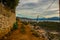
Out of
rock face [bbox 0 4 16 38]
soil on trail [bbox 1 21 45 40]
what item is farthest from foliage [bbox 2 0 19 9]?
soil on trail [bbox 1 21 45 40]

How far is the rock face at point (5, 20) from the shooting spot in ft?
38.3

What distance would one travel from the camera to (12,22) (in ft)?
42.3

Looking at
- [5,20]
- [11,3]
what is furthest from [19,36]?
[11,3]

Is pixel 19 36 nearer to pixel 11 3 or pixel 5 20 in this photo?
pixel 5 20

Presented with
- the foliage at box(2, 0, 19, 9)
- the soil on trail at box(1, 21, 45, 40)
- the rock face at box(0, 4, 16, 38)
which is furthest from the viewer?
the foliage at box(2, 0, 19, 9)

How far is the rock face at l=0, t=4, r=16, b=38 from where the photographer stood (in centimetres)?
1168

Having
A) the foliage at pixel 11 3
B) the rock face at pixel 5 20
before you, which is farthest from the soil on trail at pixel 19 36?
the foliage at pixel 11 3

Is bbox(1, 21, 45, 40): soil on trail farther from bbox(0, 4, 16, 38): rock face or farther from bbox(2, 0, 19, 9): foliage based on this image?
bbox(2, 0, 19, 9): foliage

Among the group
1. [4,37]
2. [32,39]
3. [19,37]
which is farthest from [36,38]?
[4,37]

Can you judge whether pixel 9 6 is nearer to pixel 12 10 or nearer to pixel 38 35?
pixel 12 10

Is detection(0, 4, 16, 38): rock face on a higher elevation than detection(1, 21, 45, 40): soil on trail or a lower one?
higher

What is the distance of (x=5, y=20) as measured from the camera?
1195cm

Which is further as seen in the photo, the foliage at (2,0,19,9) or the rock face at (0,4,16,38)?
the foliage at (2,0,19,9)

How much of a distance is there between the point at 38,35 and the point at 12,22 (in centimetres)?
177
